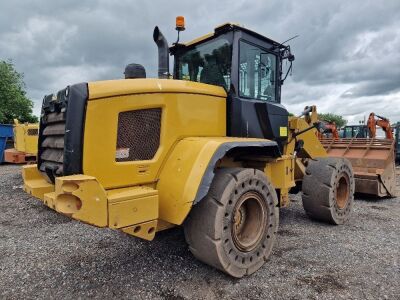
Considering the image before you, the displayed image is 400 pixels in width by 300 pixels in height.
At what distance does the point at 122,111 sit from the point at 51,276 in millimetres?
1892

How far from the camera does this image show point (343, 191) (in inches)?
218

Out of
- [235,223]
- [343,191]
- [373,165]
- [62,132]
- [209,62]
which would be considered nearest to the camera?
[62,132]

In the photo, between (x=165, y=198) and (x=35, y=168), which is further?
(x=35, y=168)

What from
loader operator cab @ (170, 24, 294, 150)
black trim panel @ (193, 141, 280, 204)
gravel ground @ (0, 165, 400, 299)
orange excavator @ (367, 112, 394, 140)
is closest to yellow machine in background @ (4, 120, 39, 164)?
gravel ground @ (0, 165, 400, 299)

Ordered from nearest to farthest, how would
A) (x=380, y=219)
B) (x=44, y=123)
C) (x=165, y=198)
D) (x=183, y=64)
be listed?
(x=165, y=198)
(x=44, y=123)
(x=183, y=64)
(x=380, y=219)

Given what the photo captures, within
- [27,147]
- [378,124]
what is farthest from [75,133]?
[378,124]

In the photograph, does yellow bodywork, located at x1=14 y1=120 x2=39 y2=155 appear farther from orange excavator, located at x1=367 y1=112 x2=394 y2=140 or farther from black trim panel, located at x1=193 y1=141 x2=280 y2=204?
orange excavator, located at x1=367 y1=112 x2=394 y2=140

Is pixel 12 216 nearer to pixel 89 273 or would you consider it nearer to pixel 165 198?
pixel 89 273

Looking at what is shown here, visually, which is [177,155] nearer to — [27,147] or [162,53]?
[162,53]

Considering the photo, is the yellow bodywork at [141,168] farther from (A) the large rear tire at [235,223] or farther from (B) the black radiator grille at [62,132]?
(A) the large rear tire at [235,223]

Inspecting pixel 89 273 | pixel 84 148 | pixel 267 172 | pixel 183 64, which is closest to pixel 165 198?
pixel 84 148

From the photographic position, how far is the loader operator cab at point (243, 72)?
3.95 m

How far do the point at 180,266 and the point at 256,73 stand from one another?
2.55 metres

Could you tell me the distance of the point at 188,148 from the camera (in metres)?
3.19
